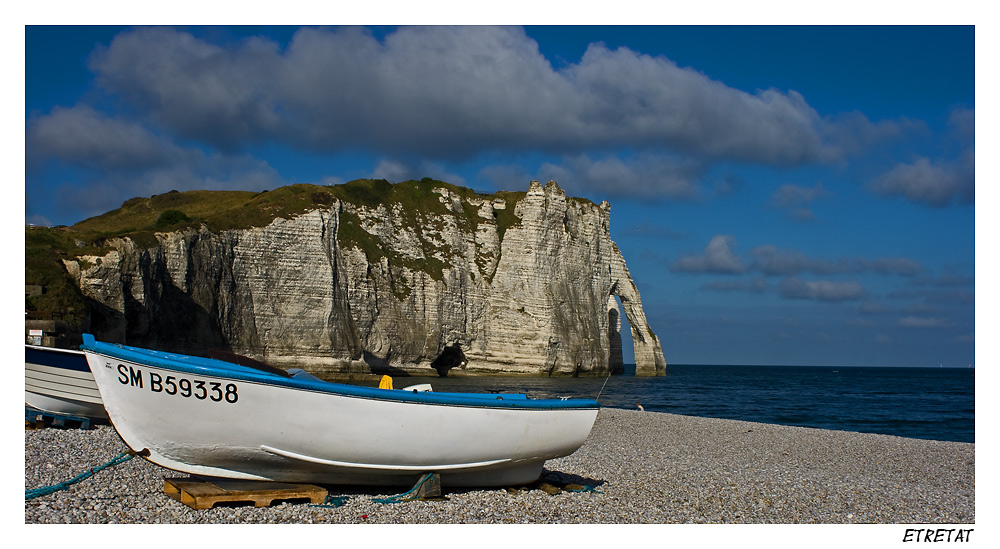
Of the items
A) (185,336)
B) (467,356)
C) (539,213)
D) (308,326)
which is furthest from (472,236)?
(185,336)

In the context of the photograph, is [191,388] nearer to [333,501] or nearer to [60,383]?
A: [333,501]

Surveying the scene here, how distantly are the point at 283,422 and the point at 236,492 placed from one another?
2.99ft

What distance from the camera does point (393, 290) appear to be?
184ft

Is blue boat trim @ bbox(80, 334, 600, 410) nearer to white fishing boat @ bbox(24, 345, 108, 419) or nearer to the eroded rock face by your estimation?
white fishing boat @ bbox(24, 345, 108, 419)

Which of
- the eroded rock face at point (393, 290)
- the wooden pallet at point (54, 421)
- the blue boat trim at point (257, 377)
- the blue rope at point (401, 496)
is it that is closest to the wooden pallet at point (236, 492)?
the blue rope at point (401, 496)

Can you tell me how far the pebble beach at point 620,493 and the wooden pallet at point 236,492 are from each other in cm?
12

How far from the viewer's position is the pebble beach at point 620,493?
24.8 feet

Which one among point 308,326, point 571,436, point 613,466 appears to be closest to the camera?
point 571,436

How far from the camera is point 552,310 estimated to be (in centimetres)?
6050

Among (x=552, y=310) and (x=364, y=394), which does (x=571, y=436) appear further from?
(x=552, y=310)

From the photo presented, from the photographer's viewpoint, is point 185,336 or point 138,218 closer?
point 185,336

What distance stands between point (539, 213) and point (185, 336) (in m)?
31.6

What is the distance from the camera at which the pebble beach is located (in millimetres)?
7551

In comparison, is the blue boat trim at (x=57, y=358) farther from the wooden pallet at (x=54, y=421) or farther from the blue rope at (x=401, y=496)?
the blue rope at (x=401, y=496)
